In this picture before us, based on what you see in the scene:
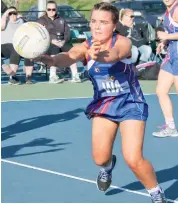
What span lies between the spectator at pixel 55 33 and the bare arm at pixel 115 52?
33.3 feet

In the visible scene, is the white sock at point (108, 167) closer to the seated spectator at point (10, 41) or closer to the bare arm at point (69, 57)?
the bare arm at point (69, 57)

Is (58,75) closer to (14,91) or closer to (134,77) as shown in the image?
(14,91)

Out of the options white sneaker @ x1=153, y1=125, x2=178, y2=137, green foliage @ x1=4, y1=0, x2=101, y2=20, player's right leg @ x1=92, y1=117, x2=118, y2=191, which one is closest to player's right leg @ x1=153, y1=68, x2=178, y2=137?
white sneaker @ x1=153, y1=125, x2=178, y2=137

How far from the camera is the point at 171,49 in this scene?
10.0 metres

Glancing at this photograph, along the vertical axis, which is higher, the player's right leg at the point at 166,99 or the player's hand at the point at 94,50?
the player's hand at the point at 94,50

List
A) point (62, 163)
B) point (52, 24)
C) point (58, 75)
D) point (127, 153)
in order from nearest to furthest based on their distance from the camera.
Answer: point (127, 153)
point (62, 163)
point (52, 24)
point (58, 75)

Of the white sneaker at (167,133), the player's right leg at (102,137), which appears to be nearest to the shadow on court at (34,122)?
the white sneaker at (167,133)

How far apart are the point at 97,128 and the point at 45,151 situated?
107 inches

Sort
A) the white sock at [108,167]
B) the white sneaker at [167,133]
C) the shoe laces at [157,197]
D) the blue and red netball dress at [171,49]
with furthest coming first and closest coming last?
1. the white sneaker at [167,133]
2. the blue and red netball dress at [171,49]
3. the white sock at [108,167]
4. the shoe laces at [157,197]

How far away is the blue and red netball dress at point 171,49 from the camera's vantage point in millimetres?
9758

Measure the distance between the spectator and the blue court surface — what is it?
3795 millimetres

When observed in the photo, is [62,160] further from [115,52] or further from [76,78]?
[76,78]

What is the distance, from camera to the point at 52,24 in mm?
16547

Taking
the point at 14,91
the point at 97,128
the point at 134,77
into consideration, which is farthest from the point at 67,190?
the point at 14,91
